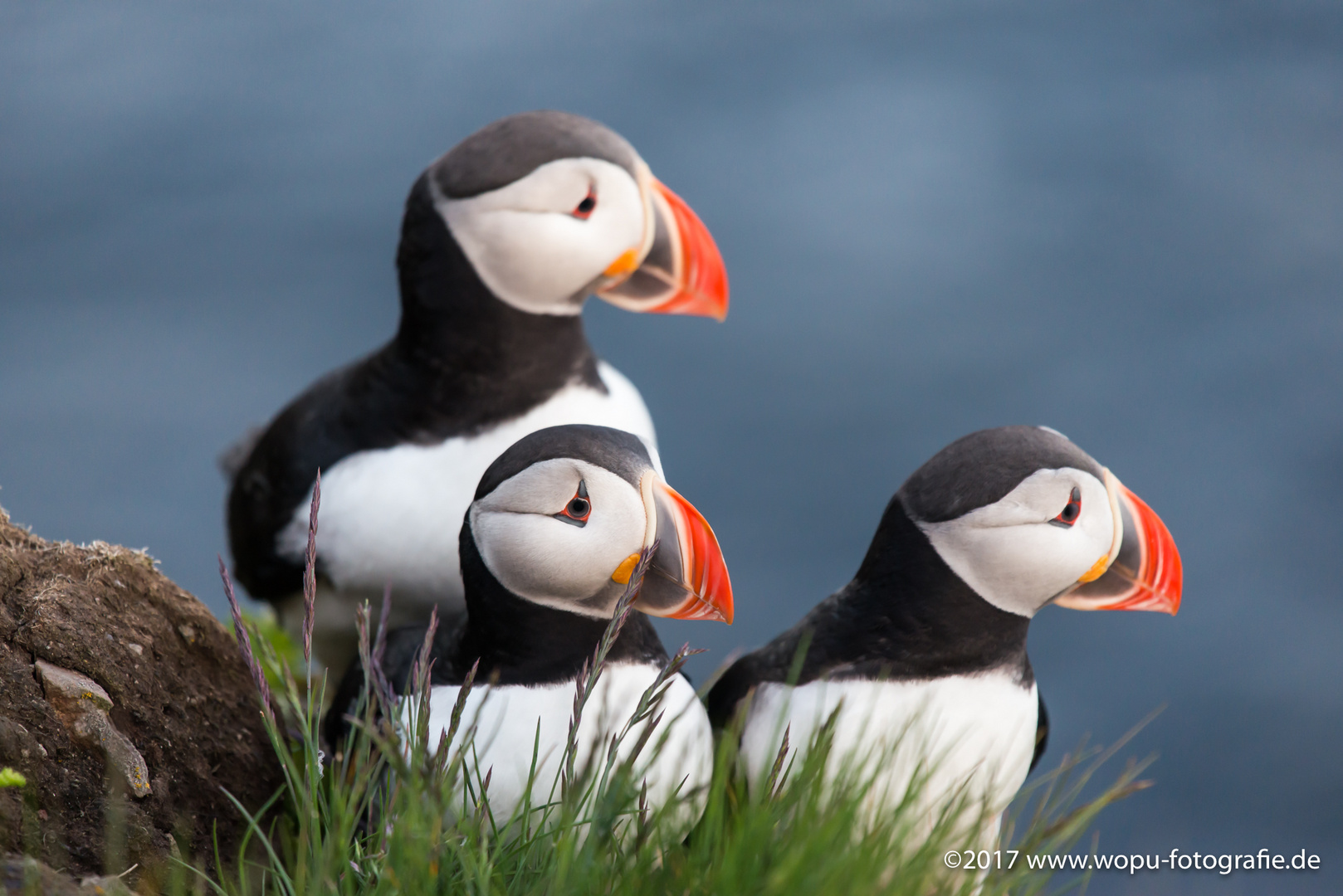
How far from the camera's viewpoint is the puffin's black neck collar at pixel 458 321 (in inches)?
Result: 132

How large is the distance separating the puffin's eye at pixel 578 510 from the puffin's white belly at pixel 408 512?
0.84 meters

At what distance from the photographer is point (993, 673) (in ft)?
9.40

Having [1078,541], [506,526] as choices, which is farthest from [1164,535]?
[506,526]

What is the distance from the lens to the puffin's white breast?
11.1ft

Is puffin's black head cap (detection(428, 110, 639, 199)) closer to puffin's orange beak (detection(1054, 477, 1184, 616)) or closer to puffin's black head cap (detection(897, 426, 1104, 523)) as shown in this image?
puffin's black head cap (detection(897, 426, 1104, 523))

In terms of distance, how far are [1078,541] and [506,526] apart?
114 cm

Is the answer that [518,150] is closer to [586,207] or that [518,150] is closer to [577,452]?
[586,207]

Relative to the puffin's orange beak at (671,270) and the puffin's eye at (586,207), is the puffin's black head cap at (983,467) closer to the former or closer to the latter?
the puffin's orange beak at (671,270)

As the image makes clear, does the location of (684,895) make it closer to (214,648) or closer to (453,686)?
(453,686)

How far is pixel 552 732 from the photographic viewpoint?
2.60 metres

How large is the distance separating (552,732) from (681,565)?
428 millimetres

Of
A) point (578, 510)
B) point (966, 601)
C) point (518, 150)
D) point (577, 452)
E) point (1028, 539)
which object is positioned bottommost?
point (966, 601)

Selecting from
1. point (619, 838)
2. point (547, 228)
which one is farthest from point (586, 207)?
point (619, 838)

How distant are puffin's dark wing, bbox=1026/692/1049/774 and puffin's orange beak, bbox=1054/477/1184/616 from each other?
298 mm
